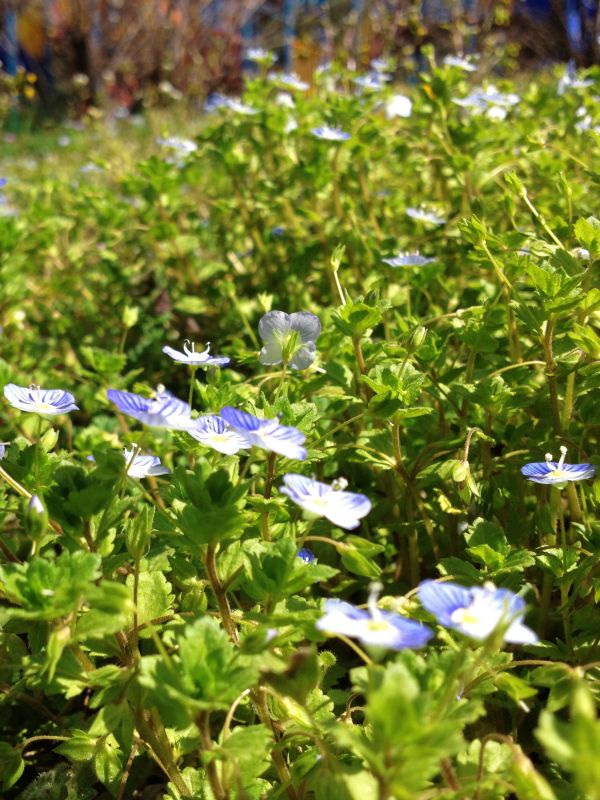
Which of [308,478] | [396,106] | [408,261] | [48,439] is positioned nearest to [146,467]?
[48,439]

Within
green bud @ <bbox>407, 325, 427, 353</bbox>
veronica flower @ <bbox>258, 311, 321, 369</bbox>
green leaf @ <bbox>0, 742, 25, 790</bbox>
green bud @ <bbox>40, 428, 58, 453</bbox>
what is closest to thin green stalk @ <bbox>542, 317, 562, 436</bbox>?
green bud @ <bbox>407, 325, 427, 353</bbox>

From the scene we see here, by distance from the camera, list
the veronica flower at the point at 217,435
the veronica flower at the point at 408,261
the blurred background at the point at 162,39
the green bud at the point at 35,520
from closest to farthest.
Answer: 1. the green bud at the point at 35,520
2. the veronica flower at the point at 217,435
3. the veronica flower at the point at 408,261
4. the blurred background at the point at 162,39

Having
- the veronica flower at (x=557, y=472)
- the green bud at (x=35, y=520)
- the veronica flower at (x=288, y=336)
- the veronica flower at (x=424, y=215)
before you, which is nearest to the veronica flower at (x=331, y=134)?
the veronica flower at (x=424, y=215)

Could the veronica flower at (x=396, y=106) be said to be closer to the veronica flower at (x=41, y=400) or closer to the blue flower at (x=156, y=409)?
the veronica flower at (x=41, y=400)

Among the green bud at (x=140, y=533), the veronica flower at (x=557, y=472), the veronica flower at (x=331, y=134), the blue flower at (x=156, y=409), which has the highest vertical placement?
the blue flower at (x=156, y=409)

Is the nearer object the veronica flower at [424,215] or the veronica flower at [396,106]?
the veronica flower at [424,215]

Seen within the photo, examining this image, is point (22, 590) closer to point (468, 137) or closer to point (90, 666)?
point (90, 666)

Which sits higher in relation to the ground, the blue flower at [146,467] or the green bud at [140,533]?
the green bud at [140,533]

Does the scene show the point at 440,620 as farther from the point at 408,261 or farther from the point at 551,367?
the point at 408,261

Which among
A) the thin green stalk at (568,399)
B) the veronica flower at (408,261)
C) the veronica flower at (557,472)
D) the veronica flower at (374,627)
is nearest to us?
the veronica flower at (374,627)
